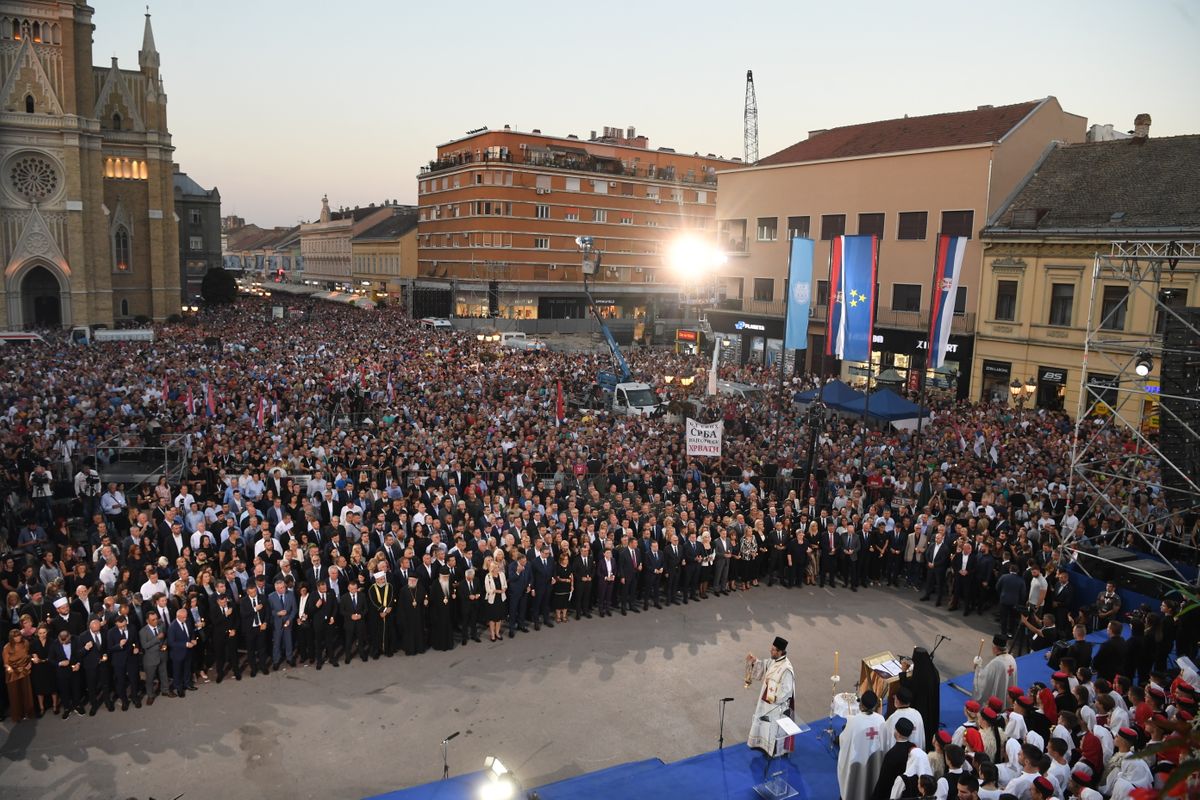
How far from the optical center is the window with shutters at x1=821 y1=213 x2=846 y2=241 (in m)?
38.9

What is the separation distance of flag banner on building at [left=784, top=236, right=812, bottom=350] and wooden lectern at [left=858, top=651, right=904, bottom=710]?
533 inches

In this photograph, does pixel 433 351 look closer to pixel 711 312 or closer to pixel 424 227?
Answer: pixel 711 312

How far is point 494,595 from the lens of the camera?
1265 cm

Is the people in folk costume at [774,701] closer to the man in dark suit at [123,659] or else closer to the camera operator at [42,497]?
the man in dark suit at [123,659]

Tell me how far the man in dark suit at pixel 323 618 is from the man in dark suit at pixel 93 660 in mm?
2607

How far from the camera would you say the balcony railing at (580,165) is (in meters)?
67.0

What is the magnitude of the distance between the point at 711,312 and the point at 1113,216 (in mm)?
21152

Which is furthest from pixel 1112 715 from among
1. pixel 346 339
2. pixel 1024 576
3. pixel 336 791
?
pixel 346 339

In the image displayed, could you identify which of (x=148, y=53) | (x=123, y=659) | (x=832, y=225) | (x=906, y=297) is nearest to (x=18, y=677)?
(x=123, y=659)

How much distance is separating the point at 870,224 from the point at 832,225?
219 centimetres

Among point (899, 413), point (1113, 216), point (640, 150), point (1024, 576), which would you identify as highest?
point (640, 150)

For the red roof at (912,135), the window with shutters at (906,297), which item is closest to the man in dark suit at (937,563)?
the window with shutters at (906,297)

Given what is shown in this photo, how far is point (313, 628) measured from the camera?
456 inches

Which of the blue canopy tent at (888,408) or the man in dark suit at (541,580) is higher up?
the blue canopy tent at (888,408)
